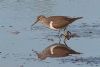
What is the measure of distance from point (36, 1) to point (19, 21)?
2.96 m

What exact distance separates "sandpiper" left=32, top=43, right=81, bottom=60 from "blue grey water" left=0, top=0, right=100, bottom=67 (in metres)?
0.16

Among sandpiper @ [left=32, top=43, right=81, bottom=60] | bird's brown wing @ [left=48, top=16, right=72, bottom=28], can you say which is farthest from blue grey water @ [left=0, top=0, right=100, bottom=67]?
bird's brown wing @ [left=48, top=16, right=72, bottom=28]

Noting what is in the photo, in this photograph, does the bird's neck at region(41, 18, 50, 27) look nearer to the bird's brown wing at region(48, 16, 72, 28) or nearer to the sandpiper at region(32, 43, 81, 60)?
the bird's brown wing at region(48, 16, 72, 28)

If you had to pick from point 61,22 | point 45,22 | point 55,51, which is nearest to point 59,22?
point 61,22

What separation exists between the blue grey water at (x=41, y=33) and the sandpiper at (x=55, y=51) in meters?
0.16

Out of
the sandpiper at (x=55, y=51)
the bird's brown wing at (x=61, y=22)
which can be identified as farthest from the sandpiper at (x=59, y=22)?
the sandpiper at (x=55, y=51)

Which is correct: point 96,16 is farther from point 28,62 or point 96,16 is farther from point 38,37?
point 28,62

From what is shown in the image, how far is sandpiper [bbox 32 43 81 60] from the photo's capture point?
11188mm

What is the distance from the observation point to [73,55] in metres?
11.2

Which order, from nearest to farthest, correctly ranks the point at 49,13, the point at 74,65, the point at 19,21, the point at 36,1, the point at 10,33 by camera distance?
the point at 74,65 < the point at 10,33 < the point at 19,21 < the point at 49,13 < the point at 36,1

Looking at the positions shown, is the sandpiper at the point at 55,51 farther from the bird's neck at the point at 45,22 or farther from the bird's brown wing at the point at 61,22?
the bird's neck at the point at 45,22

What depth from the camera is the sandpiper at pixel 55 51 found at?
11.2 metres

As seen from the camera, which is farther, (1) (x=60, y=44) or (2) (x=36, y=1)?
(2) (x=36, y=1)

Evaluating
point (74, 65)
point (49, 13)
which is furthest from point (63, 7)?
point (74, 65)
